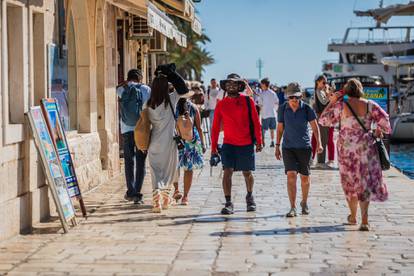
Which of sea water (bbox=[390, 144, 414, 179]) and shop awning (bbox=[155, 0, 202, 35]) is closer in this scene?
shop awning (bbox=[155, 0, 202, 35])

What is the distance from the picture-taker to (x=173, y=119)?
36.1 ft

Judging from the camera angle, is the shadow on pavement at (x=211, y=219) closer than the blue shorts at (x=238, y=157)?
Yes

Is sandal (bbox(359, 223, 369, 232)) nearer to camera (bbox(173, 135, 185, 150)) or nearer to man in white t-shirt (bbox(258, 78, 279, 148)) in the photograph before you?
camera (bbox(173, 135, 185, 150))

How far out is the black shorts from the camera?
10.8 meters

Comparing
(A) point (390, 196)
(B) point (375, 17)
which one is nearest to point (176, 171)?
(A) point (390, 196)

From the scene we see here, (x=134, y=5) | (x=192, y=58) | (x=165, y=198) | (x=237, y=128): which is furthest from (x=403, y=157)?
(x=192, y=58)

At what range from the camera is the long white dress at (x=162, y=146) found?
10.9 metres

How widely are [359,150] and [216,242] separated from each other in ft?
7.30

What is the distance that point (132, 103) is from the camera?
11867 millimetres

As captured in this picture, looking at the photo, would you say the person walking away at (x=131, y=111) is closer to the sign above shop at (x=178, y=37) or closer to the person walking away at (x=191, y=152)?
the person walking away at (x=191, y=152)

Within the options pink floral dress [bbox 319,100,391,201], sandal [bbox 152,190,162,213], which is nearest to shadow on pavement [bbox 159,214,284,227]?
sandal [bbox 152,190,162,213]

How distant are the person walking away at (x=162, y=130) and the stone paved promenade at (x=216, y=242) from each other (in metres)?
0.39

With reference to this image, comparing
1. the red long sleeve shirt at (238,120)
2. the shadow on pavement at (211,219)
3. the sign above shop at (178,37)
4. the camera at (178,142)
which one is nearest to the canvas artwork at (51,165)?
the shadow on pavement at (211,219)

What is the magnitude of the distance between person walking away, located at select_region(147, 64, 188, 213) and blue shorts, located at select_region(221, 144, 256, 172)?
25.2 inches
